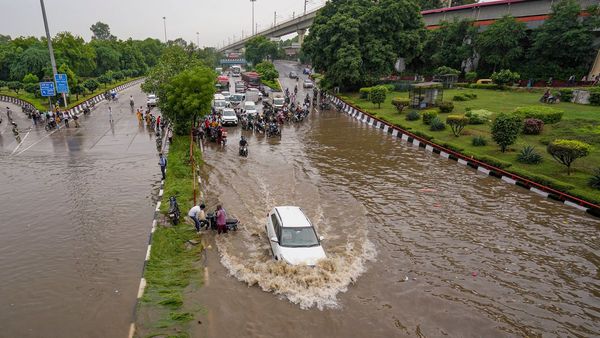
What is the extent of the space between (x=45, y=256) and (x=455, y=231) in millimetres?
12624

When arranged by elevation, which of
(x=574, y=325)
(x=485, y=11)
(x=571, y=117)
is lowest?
(x=574, y=325)

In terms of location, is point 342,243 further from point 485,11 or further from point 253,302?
point 485,11

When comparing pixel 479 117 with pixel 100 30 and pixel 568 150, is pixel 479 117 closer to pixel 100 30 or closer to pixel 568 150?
pixel 568 150

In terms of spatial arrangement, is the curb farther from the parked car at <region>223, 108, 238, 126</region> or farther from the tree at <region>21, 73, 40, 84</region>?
the tree at <region>21, 73, 40, 84</region>

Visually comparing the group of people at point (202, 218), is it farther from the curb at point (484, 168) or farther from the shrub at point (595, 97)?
the shrub at point (595, 97)

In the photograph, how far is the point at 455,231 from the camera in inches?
497

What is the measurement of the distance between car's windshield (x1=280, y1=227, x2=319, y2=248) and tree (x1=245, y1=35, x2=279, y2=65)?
323 ft

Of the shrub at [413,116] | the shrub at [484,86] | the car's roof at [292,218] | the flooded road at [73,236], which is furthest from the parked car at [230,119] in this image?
the shrub at [484,86]

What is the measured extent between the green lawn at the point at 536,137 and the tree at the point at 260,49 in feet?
234

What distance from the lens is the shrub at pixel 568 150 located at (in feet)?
52.6

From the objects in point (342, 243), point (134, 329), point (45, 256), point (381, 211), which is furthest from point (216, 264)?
point (381, 211)

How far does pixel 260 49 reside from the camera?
103 meters

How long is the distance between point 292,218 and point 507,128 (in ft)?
47.8

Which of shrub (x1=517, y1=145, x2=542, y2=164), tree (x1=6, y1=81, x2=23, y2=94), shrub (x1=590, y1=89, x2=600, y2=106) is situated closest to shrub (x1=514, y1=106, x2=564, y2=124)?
shrub (x1=517, y1=145, x2=542, y2=164)
